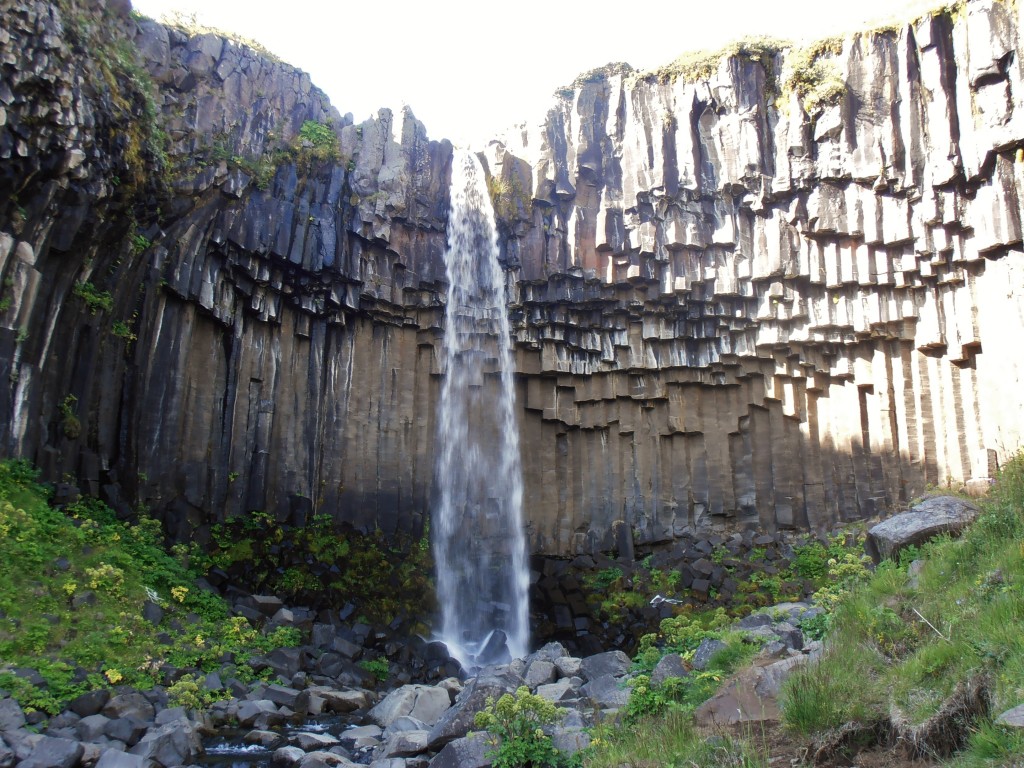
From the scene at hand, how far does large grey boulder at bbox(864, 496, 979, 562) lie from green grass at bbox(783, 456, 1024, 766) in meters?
1.25

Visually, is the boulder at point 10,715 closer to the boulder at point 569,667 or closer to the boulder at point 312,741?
the boulder at point 312,741

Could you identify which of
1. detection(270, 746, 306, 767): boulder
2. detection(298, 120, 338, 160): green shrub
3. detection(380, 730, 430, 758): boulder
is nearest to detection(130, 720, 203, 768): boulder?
detection(270, 746, 306, 767): boulder

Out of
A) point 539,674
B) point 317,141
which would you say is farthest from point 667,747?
point 317,141

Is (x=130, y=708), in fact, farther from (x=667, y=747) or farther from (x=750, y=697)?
(x=750, y=697)

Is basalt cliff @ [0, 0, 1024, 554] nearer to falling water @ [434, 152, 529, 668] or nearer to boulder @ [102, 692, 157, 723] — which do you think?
falling water @ [434, 152, 529, 668]

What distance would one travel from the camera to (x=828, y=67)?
17.9 meters

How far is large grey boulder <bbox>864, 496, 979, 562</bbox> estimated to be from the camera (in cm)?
895

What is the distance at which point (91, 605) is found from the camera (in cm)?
1024

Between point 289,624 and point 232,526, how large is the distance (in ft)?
10.1

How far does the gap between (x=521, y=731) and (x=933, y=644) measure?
3196 mm

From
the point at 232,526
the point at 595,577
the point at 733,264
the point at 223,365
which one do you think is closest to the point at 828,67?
the point at 733,264

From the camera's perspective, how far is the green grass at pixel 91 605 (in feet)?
29.6

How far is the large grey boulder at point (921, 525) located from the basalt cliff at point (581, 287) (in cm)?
707

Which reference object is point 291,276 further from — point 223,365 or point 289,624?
point 289,624
